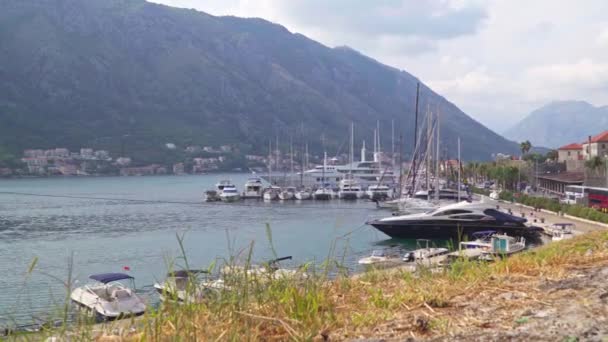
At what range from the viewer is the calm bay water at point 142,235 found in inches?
1082

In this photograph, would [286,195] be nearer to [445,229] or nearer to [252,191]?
[252,191]

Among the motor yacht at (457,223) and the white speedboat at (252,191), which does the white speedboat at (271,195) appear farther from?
the motor yacht at (457,223)

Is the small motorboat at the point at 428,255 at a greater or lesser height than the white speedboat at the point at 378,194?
greater

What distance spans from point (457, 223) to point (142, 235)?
23.2 m

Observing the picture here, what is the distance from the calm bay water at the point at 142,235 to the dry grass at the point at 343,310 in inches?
376

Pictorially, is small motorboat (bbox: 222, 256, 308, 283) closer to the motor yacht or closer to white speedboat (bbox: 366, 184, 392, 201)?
the motor yacht

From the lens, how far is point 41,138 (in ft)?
574

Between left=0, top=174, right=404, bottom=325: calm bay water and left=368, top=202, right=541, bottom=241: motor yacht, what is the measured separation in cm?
209

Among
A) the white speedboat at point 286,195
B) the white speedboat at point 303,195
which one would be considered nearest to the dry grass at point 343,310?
the white speedboat at point 286,195

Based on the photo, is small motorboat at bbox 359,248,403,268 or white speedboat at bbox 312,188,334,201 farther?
white speedboat at bbox 312,188,334,201

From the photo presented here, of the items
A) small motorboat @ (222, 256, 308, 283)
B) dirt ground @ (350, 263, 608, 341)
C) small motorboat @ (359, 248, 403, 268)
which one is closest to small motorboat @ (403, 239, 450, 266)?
small motorboat @ (359, 248, 403, 268)

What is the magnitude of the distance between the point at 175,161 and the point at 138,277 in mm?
158035

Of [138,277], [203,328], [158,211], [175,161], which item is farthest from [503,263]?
[175,161]

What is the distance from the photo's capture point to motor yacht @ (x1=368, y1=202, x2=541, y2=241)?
3544 cm
